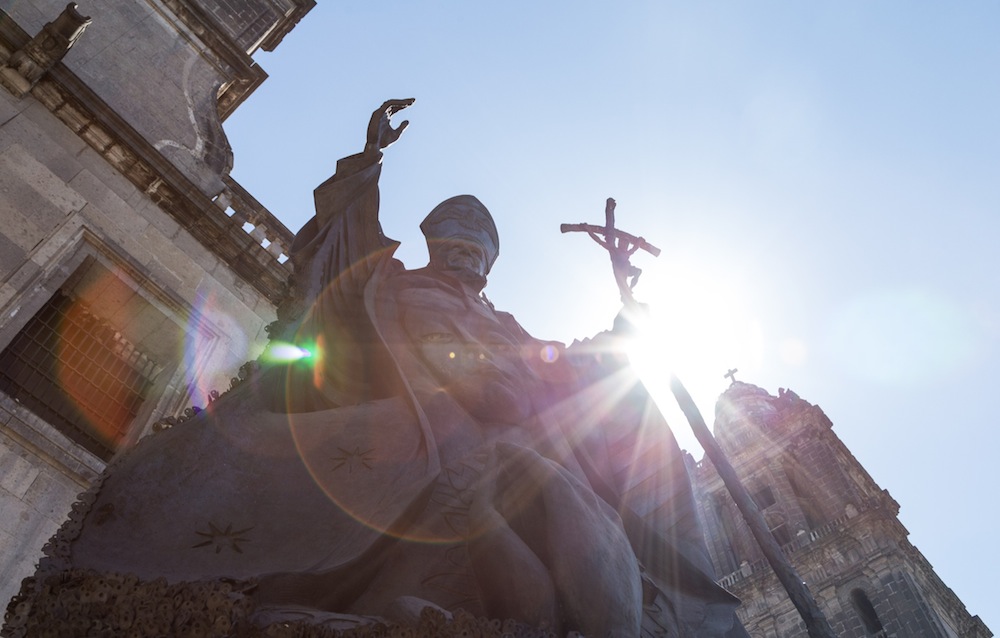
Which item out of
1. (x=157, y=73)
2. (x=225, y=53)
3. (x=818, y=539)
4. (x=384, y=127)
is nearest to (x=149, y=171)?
(x=157, y=73)

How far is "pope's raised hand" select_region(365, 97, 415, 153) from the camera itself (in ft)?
13.9

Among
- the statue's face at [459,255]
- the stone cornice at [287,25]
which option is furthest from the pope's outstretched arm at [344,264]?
the stone cornice at [287,25]

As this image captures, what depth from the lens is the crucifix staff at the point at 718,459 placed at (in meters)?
4.97

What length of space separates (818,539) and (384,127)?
124ft

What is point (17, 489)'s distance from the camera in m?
5.90

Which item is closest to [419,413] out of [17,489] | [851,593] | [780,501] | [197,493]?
[197,493]

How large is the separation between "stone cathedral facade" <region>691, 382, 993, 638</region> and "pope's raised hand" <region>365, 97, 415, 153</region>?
34450 mm

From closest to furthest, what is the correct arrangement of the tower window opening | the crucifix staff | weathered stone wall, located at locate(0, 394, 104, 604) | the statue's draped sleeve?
the statue's draped sleeve, the crucifix staff, weathered stone wall, located at locate(0, 394, 104, 604), the tower window opening

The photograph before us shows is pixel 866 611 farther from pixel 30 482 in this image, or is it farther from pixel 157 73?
pixel 30 482

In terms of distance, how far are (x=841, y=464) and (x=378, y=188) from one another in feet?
136

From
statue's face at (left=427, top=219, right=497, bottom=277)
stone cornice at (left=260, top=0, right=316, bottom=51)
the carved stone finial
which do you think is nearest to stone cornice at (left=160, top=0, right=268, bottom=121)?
stone cornice at (left=260, top=0, right=316, bottom=51)

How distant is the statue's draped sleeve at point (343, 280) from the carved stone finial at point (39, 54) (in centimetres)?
585

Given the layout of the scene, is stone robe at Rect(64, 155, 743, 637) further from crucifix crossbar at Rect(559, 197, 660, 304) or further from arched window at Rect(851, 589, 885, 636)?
arched window at Rect(851, 589, 885, 636)

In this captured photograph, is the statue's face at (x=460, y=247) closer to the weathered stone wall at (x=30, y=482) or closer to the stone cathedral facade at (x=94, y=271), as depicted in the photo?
the weathered stone wall at (x=30, y=482)
